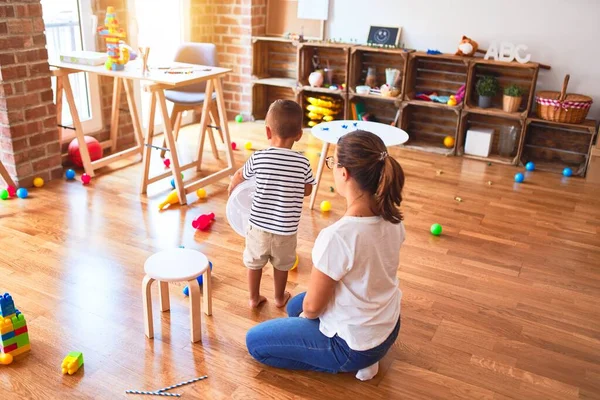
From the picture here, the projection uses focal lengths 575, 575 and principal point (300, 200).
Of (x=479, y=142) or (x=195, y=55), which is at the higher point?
(x=195, y=55)

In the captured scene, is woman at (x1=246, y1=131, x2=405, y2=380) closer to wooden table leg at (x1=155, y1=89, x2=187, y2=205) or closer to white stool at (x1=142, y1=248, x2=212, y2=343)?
white stool at (x1=142, y1=248, x2=212, y2=343)

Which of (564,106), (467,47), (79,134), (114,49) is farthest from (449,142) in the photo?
(79,134)

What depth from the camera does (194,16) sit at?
5.03 m

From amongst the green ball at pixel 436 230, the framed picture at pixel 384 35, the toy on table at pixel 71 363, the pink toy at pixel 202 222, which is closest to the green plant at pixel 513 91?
the framed picture at pixel 384 35

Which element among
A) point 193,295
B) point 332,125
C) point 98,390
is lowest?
point 98,390

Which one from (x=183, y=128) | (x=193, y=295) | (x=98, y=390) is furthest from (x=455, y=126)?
(x=98, y=390)

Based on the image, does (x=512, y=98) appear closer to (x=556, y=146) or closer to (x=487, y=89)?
(x=487, y=89)

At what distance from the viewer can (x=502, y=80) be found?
447cm

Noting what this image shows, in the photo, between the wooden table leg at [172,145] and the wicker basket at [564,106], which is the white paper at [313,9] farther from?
the wooden table leg at [172,145]

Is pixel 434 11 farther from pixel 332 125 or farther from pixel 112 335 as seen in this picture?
pixel 112 335

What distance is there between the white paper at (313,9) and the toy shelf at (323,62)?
9.9 inches

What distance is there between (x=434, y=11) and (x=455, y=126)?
0.93 m

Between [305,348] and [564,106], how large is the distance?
9.82 feet

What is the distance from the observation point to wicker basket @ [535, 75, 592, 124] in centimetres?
397
